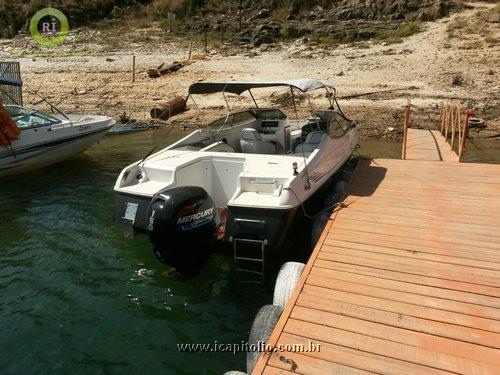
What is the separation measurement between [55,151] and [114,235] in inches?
218

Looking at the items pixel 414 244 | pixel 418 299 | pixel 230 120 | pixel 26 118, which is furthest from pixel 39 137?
pixel 418 299

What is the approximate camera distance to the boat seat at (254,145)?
327 inches

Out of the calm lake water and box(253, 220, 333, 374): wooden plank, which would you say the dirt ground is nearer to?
the calm lake water

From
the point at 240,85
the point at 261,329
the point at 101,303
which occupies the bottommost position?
the point at 101,303

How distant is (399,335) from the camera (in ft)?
12.9

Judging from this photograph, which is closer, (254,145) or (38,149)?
(254,145)

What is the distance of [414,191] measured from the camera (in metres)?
7.63

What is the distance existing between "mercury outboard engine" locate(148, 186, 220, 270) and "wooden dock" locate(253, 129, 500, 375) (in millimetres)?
1360

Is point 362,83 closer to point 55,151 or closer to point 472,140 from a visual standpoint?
point 472,140

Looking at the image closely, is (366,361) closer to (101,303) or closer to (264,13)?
(101,303)

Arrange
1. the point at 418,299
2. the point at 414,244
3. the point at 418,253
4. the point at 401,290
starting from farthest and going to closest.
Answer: the point at 414,244 < the point at 418,253 < the point at 401,290 < the point at 418,299

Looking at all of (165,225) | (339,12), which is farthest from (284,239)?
(339,12)

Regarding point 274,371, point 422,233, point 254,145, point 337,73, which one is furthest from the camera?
point 337,73

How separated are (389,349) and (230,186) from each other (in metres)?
3.93
